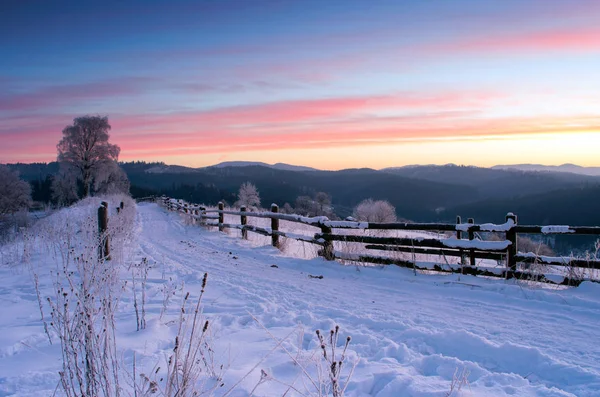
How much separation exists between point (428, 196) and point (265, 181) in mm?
58149

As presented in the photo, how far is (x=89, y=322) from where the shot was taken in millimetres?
2680

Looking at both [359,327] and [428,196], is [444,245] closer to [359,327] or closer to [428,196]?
[359,327]

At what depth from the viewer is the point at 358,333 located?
177 inches

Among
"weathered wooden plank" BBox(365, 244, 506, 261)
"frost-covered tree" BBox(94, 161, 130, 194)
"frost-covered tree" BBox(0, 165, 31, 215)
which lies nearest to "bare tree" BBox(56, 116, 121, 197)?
"frost-covered tree" BBox(94, 161, 130, 194)

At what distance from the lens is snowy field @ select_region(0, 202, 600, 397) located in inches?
128

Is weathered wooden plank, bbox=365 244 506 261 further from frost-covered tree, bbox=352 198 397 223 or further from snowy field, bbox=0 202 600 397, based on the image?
frost-covered tree, bbox=352 198 397 223

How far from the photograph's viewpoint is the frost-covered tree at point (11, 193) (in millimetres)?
41584

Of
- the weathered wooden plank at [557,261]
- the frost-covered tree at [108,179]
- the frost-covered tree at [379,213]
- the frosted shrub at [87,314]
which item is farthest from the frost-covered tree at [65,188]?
the weathered wooden plank at [557,261]

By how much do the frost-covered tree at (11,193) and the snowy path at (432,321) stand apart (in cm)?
4296

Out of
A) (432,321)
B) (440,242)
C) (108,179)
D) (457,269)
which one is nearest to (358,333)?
(432,321)

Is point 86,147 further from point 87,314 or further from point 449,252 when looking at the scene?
point 87,314

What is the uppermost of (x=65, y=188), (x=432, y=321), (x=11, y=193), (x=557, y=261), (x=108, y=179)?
(x=108, y=179)

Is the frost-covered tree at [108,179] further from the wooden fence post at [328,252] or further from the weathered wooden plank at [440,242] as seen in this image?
the weathered wooden plank at [440,242]

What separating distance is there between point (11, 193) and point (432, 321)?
163 ft
